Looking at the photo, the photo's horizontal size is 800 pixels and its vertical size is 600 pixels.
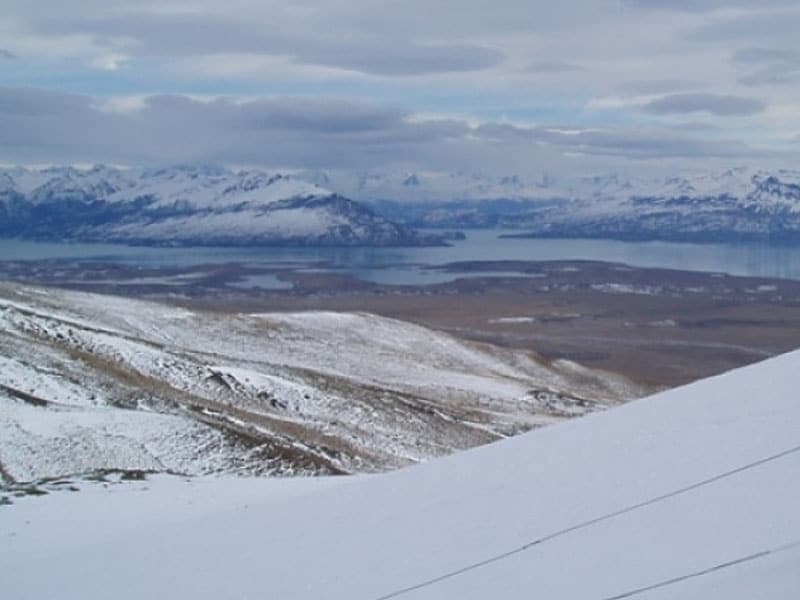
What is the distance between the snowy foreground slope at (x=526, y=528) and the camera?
7.56m

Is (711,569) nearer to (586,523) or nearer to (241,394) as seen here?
(586,523)

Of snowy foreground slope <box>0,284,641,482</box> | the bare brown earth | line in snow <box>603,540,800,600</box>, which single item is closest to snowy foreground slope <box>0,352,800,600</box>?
line in snow <box>603,540,800,600</box>

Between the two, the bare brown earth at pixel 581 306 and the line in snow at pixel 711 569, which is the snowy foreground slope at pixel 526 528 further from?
the bare brown earth at pixel 581 306

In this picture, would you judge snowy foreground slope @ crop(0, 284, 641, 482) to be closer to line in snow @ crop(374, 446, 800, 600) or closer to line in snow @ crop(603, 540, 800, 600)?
line in snow @ crop(374, 446, 800, 600)

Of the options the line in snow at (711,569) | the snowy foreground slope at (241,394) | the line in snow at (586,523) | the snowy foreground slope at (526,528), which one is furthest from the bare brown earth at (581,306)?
the line in snow at (711,569)

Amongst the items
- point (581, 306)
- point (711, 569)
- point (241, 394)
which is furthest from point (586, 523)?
point (581, 306)

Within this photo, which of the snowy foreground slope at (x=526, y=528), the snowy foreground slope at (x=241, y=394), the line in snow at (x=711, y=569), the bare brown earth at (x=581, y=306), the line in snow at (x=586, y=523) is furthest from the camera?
the bare brown earth at (x=581, y=306)

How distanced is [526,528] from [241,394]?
989 inches

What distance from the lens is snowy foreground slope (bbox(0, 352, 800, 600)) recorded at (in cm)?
756

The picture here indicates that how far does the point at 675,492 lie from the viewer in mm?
8812

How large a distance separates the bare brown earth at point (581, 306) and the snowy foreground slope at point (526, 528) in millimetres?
46544

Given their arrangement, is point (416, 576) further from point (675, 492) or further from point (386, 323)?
point (386, 323)

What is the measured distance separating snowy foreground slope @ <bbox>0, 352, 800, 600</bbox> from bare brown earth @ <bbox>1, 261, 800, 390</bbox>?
46.5 m

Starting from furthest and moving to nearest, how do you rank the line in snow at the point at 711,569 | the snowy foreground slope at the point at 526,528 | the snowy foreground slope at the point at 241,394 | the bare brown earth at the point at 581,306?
1. the bare brown earth at the point at 581,306
2. the snowy foreground slope at the point at 241,394
3. the snowy foreground slope at the point at 526,528
4. the line in snow at the point at 711,569
